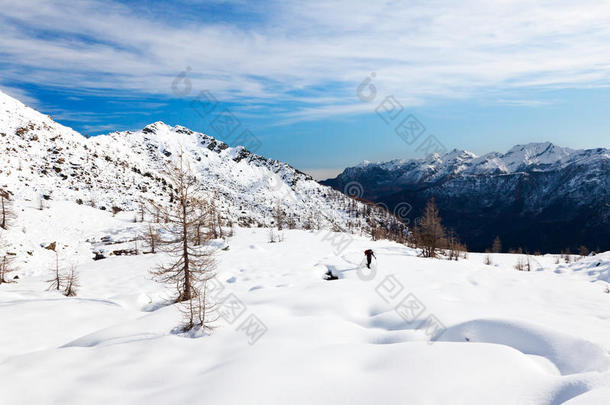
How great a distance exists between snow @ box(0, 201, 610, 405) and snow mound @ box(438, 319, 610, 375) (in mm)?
32

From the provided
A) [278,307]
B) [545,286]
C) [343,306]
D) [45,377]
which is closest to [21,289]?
[45,377]

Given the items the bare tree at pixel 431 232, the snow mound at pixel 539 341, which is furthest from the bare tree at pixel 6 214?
the bare tree at pixel 431 232

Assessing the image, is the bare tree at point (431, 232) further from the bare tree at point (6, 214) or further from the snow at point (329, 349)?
the bare tree at point (6, 214)

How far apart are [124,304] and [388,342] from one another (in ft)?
46.2

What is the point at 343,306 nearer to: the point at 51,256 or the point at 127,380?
the point at 127,380

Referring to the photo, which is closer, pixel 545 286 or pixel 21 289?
pixel 545 286

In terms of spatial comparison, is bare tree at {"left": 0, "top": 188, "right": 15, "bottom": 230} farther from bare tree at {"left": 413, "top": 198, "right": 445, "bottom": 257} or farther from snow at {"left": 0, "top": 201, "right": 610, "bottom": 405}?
bare tree at {"left": 413, "top": 198, "right": 445, "bottom": 257}

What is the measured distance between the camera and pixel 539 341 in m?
6.59

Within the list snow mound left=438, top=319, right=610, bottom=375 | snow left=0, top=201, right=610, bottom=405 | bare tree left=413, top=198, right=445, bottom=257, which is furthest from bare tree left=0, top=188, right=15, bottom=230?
bare tree left=413, top=198, right=445, bottom=257

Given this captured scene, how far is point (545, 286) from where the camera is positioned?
16031 mm

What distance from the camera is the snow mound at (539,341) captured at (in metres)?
5.62

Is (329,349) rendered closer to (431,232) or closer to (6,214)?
(431,232)

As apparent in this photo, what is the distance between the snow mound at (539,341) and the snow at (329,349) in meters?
0.03

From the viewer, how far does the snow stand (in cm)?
495
